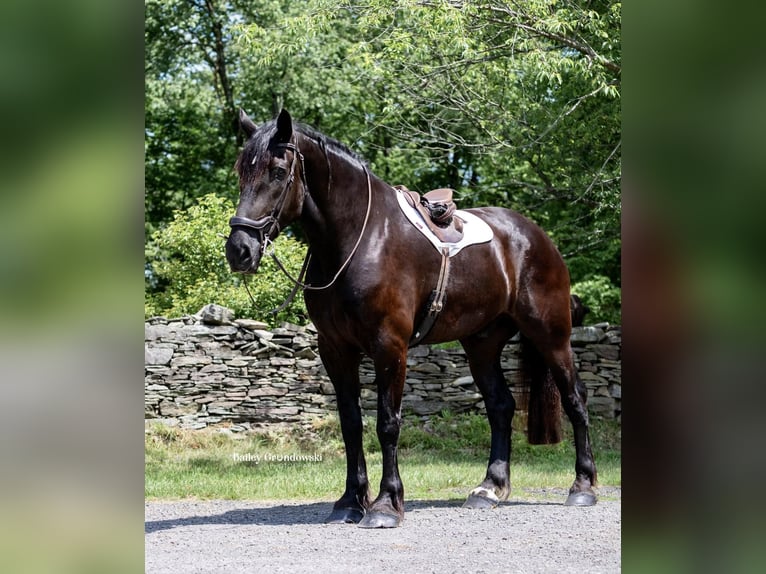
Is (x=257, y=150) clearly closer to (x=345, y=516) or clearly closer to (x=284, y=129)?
(x=284, y=129)

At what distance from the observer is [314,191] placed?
5.14 metres

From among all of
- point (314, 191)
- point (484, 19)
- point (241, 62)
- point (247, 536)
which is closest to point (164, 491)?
point (247, 536)

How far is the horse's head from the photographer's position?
4582 mm

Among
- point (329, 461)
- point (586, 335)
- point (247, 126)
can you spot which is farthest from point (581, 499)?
point (586, 335)

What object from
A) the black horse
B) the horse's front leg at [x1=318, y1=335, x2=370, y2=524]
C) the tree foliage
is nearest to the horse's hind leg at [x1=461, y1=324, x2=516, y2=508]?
the black horse

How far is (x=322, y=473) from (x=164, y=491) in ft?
5.79

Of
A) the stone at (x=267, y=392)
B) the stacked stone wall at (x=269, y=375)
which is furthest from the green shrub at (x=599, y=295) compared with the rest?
the stone at (x=267, y=392)

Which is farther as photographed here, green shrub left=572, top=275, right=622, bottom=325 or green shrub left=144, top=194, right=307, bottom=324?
green shrub left=572, top=275, right=622, bottom=325

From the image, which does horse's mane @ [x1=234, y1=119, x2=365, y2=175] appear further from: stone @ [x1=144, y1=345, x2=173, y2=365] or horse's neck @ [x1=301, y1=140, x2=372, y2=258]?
stone @ [x1=144, y1=345, x2=173, y2=365]

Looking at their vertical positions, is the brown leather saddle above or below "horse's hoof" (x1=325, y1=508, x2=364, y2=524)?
above

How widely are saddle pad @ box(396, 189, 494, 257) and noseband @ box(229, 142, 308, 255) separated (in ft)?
3.03

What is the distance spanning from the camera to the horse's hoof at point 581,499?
6000mm

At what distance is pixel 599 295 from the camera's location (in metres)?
13.5
